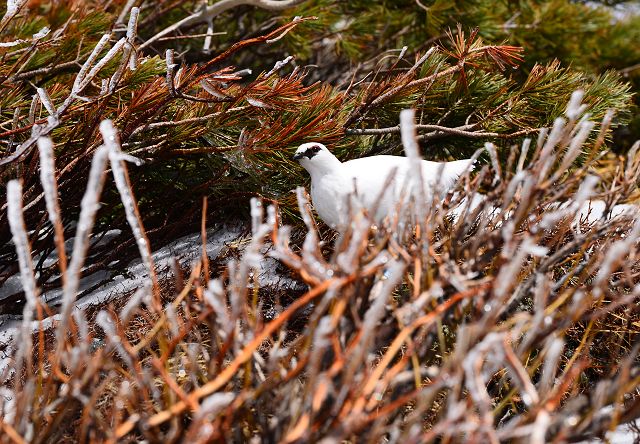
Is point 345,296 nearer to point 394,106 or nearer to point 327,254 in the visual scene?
point 327,254

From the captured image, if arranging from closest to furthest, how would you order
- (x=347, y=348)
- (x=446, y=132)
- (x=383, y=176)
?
(x=347, y=348) < (x=383, y=176) < (x=446, y=132)

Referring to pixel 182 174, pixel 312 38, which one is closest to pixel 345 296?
pixel 182 174

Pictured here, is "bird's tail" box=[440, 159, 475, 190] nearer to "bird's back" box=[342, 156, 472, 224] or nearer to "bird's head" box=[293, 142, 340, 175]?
"bird's back" box=[342, 156, 472, 224]

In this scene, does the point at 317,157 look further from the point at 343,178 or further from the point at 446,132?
→ the point at 446,132

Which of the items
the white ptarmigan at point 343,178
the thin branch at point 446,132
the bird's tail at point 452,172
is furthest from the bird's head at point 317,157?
the thin branch at point 446,132

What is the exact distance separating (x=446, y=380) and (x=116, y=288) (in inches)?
45.1

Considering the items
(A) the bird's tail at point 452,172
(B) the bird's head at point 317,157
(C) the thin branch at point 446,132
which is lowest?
(C) the thin branch at point 446,132

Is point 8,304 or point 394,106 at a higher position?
point 394,106

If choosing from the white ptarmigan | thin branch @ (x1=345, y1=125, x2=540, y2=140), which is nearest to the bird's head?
the white ptarmigan

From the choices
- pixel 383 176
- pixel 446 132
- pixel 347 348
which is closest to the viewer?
pixel 347 348

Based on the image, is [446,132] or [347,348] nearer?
[347,348]

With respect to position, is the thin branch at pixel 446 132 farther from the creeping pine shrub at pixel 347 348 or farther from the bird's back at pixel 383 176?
the creeping pine shrub at pixel 347 348

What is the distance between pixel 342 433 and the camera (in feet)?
2.77

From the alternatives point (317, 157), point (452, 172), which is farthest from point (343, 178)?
point (452, 172)
